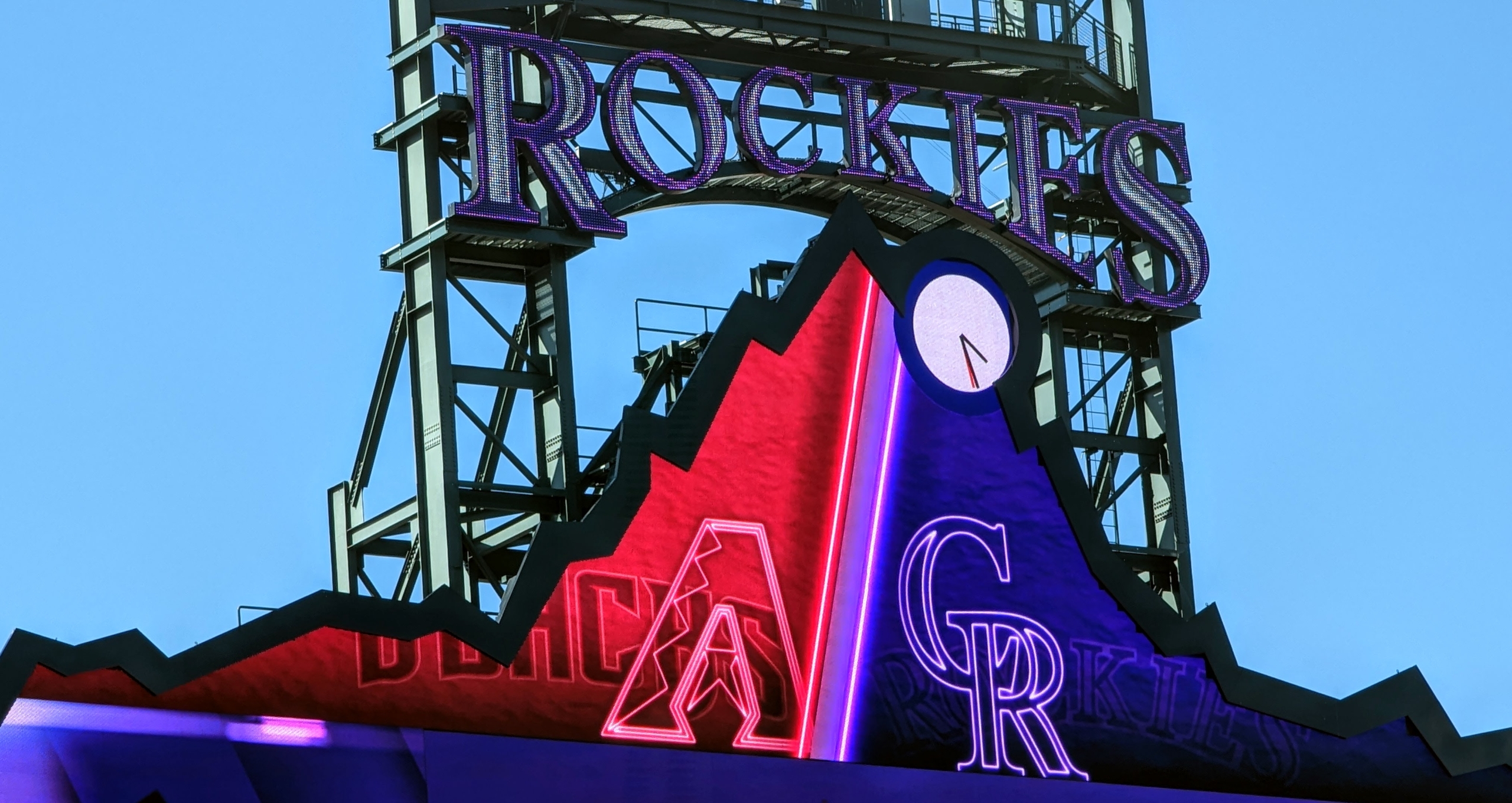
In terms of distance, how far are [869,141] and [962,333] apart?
40.0 ft

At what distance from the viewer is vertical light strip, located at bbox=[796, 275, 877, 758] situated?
27828 millimetres

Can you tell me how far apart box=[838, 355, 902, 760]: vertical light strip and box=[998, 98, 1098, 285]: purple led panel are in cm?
1370

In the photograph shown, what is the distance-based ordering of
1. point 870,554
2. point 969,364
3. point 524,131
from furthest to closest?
point 524,131
point 969,364
point 870,554

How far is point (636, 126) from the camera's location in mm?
40188

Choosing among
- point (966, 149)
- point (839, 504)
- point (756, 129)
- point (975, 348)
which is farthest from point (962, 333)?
point (966, 149)

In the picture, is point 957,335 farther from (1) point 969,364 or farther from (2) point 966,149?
(2) point 966,149

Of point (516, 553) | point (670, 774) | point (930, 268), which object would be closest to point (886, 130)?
point (516, 553)

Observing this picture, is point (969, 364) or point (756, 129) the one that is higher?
point (756, 129)

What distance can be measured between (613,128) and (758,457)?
12.0 metres

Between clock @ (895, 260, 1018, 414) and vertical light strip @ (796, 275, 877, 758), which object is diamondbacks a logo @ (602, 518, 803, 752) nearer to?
vertical light strip @ (796, 275, 877, 758)

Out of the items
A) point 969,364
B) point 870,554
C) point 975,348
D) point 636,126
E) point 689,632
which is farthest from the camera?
point 636,126

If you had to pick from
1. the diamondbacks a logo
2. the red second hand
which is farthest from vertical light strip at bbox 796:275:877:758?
the red second hand

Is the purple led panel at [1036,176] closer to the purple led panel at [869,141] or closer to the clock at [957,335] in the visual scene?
the purple led panel at [869,141]

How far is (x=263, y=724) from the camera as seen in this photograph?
24.9 meters
